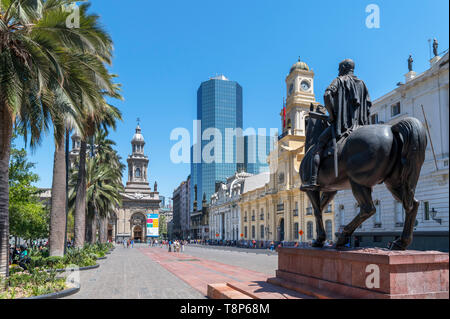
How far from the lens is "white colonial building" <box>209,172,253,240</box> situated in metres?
82.7

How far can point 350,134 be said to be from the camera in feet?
23.3

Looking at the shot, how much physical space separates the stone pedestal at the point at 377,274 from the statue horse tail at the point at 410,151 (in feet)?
3.50

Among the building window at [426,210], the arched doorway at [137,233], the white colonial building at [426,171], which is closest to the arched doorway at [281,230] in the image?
the white colonial building at [426,171]

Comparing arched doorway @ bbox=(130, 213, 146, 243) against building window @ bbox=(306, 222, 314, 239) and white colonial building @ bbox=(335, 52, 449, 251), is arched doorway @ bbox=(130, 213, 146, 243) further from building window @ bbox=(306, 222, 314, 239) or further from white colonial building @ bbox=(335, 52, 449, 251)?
white colonial building @ bbox=(335, 52, 449, 251)

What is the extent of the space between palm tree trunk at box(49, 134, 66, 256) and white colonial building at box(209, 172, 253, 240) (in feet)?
202

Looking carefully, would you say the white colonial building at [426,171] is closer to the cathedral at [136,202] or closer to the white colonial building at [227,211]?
the white colonial building at [227,211]

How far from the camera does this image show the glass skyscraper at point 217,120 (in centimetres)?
12962

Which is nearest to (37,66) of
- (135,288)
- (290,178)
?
(135,288)

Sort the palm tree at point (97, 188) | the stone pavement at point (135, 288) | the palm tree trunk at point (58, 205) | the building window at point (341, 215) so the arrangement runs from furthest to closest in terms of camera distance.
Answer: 1. the building window at point (341, 215)
2. the palm tree at point (97, 188)
3. the palm tree trunk at point (58, 205)
4. the stone pavement at point (135, 288)

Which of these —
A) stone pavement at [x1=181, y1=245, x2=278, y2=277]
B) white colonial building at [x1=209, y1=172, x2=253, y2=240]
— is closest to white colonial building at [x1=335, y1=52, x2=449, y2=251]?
stone pavement at [x1=181, y1=245, x2=278, y2=277]

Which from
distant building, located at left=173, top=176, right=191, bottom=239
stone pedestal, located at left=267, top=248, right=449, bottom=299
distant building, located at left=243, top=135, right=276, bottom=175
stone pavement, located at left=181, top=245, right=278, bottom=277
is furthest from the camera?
distant building, located at left=173, top=176, right=191, bottom=239

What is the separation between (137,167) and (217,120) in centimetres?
2970
